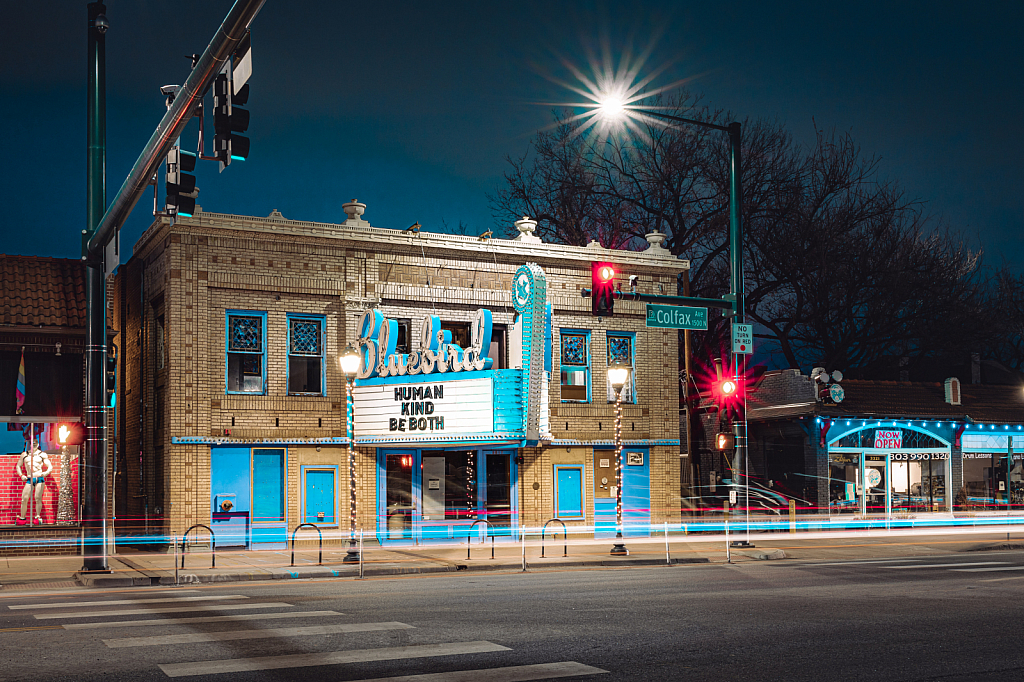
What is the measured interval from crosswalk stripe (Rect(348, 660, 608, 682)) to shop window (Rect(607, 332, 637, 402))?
20.1 meters

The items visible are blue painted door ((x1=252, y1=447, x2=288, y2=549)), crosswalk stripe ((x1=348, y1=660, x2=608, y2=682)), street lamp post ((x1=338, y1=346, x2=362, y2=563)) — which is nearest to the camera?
crosswalk stripe ((x1=348, y1=660, x2=608, y2=682))

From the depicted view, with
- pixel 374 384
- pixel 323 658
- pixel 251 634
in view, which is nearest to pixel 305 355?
pixel 374 384

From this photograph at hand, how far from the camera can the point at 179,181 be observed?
43.6 feet

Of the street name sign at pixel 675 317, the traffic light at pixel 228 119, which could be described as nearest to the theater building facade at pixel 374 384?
the street name sign at pixel 675 317

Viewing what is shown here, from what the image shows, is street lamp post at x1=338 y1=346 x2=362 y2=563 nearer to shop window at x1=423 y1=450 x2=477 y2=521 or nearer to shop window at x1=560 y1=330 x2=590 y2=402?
shop window at x1=423 y1=450 x2=477 y2=521

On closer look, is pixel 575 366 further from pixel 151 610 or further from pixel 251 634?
pixel 251 634

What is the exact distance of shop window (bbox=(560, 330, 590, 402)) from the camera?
2845 centimetres

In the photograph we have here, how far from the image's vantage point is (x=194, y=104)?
11344mm

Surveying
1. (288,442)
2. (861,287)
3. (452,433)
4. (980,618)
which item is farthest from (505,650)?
(861,287)

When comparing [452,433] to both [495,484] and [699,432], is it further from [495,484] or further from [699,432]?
[699,432]

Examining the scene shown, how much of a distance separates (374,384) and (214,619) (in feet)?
44.4

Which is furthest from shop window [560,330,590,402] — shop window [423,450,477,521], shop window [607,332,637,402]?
shop window [423,450,477,521]

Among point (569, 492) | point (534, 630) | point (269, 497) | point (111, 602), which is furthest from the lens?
point (569, 492)

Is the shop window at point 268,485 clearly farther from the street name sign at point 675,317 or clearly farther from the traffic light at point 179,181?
the traffic light at point 179,181
